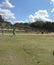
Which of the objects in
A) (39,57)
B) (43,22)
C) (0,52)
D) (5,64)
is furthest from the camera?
(43,22)

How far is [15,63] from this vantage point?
511 inches

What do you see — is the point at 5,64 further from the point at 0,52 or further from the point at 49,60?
the point at 0,52

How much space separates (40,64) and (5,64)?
1832 mm

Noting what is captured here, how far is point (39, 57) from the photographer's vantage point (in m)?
14.7

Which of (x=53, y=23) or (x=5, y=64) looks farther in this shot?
(x=53, y=23)

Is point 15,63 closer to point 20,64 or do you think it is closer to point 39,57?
point 20,64

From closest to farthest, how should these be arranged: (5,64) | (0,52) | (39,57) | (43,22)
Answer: (5,64) → (39,57) → (0,52) → (43,22)

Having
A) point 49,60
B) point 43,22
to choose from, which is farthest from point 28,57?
point 43,22

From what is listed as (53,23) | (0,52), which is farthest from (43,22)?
(0,52)

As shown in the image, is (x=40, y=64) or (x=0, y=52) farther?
(x=0, y=52)

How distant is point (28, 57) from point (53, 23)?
9331 cm

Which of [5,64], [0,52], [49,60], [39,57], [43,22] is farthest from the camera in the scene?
[43,22]

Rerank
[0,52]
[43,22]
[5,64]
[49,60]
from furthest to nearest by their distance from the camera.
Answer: [43,22]
[0,52]
[49,60]
[5,64]

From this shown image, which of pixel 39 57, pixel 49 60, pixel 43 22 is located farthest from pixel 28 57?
pixel 43 22
